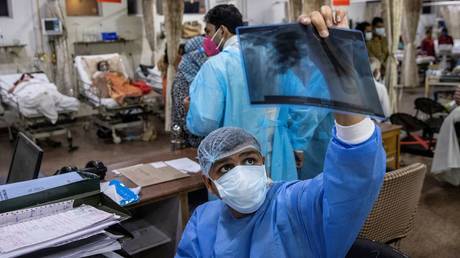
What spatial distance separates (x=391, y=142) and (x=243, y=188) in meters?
2.43

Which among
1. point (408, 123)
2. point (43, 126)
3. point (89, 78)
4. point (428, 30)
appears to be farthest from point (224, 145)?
point (428, 30)

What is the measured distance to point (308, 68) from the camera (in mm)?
1012

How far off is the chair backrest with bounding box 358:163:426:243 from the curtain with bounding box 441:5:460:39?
20.3 feet

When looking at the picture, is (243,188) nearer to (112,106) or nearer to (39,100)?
(39,100)

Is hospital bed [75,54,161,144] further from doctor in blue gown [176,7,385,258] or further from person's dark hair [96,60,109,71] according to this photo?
doctor in blue gown [176,7,385,258]

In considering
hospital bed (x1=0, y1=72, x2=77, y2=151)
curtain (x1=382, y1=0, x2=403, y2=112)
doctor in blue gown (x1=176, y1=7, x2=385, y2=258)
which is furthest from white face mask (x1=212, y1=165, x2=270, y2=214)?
curtain (x1=382, y1=0, x2=403, y2=112)

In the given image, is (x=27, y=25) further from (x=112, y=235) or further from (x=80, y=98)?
(x=112, y=235)

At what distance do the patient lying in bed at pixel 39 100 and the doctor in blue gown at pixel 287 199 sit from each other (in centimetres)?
417

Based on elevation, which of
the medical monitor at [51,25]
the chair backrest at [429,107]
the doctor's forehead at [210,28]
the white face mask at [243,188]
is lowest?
the chair backrest at [429,107]

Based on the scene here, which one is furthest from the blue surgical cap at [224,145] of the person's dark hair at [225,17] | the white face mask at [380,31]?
the white face mask at [380,31]

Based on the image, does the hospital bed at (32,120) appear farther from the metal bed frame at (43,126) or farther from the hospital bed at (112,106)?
the hospital bed at (112,106)

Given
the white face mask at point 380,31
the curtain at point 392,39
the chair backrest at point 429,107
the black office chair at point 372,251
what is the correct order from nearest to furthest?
the black office chair at point 372,251, the chair backrest at point 429,107, the curtain at point 392,39, the white face mask at point 380,31

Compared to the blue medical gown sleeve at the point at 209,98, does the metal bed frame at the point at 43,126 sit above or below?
below

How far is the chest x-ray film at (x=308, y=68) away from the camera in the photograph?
940 mm
